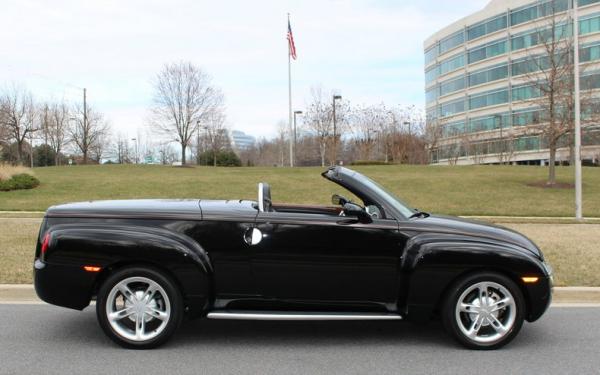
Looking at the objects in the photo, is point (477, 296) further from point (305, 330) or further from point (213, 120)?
point (213, 120)

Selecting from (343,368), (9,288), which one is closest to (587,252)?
(343,368)

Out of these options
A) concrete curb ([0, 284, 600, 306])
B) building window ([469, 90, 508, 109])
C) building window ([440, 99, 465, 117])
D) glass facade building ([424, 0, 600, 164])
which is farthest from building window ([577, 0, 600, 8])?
concrete curb ([0, 284, 600, 306])

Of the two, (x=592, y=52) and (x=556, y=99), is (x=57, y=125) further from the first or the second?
(x=592, y=52)

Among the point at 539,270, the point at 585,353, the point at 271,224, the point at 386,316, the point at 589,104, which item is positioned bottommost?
the point at 585,353

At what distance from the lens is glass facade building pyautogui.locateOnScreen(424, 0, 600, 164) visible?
56250 millimetres

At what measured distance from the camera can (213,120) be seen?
47.1 m

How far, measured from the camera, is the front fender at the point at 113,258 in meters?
4.43

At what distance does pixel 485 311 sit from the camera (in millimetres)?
4516

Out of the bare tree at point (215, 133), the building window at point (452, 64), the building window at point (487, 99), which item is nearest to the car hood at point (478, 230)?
the bare tree at point (215, 133)

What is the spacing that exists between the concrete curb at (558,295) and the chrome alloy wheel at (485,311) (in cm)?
213

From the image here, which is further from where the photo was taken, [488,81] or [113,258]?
[488,81]

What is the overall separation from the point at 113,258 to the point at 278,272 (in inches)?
55.0

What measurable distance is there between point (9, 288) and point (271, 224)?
3802mm

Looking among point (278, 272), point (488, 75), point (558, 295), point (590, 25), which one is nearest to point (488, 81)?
point (488, 75)
